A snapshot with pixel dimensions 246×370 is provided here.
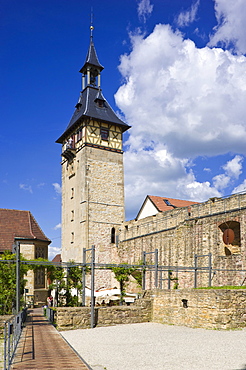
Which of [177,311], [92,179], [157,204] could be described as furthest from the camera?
[157,204]

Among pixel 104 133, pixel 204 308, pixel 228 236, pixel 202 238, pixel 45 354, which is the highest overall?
pixel 104 133

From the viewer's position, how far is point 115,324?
13.9 m

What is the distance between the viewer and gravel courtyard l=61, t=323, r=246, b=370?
293 inches

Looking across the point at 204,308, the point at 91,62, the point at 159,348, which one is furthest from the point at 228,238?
the point at 91,62

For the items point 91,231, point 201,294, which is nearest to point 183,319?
point 201,294

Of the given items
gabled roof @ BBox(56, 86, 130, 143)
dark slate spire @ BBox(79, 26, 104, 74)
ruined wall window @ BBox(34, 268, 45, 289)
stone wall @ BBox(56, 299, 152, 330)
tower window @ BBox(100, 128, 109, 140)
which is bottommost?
ruined wall window @ BBox(34, 268, 45, 289)

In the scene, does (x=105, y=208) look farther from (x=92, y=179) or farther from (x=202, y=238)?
(x=202, y=238)

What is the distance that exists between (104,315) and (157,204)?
2101 centimetres

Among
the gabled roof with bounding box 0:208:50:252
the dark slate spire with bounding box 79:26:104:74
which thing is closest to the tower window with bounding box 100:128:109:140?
the dark slate spire with bounding box 79:26:104:74

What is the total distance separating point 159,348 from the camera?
918cm

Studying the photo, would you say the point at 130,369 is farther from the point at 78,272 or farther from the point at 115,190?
the point at 115,190

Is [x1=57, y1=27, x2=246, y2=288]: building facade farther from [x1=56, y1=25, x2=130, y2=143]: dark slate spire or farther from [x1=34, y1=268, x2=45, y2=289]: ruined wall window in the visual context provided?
[x1=34, y1=268, x2=45, y2=289]: ruined wall window

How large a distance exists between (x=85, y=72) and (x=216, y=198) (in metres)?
21.1

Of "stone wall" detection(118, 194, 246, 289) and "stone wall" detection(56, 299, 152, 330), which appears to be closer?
"stone wall" detection(56, 299, 152, 330)
